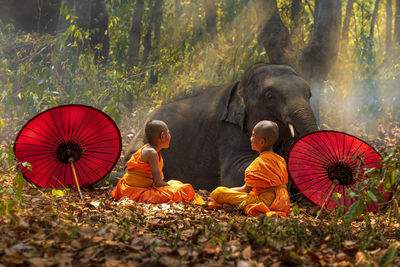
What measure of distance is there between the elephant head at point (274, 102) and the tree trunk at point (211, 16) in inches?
252

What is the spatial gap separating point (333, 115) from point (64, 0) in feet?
26.9

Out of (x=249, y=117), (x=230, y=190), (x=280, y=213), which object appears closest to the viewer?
(x=280, y=213)

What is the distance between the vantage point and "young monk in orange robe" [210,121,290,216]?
15.7ft

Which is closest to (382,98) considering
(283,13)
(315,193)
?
(283,13)

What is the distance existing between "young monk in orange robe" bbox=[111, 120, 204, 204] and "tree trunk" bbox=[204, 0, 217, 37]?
7832 mm

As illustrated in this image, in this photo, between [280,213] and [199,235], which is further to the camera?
[280,213]

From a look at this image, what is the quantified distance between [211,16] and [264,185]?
899 centimetres

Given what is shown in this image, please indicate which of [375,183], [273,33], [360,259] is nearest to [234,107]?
[273,33]

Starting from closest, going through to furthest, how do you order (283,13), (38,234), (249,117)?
(38,234) < (249,117) < (283,13)

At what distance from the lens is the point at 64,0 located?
41.7 ft

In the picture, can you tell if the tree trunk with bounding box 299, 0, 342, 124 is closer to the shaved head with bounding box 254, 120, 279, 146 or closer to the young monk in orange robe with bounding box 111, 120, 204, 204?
the shaved head with bounding box 254, 120, 279, 146

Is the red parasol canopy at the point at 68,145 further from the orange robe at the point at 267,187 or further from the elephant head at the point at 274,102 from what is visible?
the elephant head at the point at 274,102

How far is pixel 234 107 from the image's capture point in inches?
259

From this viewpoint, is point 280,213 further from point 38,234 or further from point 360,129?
point 360,129
